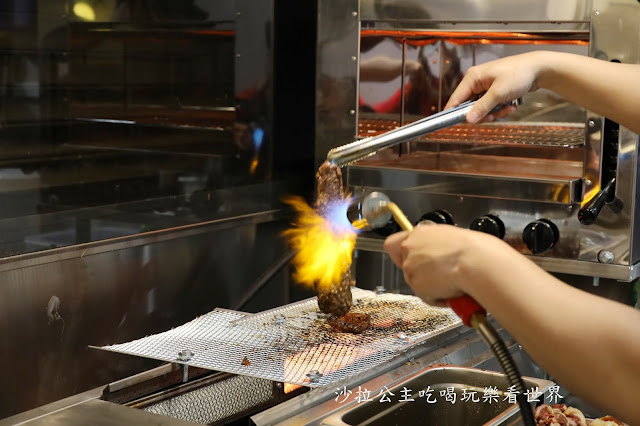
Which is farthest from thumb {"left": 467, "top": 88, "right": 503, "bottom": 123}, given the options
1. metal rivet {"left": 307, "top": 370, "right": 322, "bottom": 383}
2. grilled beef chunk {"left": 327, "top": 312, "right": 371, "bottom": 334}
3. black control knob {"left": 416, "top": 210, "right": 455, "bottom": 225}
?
black control knob {"left": 416, "top": 210, "right": 455, "bottom": 225}

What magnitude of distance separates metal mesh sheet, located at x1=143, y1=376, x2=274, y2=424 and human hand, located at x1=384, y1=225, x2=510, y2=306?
827 mm

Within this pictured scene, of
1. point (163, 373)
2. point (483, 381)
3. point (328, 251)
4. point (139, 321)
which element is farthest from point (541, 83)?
point (139, 321)

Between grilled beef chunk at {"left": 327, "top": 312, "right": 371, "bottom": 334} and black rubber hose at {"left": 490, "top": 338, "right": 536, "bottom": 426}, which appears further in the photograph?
grilled beef chunk at {"left": 327, "top": 312, "right": 371, "bottom": 334}

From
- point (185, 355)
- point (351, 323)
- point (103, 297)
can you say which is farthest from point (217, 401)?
point (103, 297)

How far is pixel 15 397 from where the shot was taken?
7.10 feet

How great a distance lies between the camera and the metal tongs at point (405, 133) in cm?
134

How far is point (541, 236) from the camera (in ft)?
8.33

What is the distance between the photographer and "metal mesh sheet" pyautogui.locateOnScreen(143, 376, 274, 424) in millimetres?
1724

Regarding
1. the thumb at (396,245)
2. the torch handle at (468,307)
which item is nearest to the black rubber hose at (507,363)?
the torch handle at (468,307)

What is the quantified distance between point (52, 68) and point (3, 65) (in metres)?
0.18

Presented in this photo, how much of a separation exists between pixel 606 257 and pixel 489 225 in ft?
1.23

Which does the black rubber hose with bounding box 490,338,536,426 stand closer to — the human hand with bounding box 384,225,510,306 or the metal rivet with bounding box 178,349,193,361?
the human hand with bounding box 384,225,510,306

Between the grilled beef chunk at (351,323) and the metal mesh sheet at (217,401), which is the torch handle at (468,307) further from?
the grilled beef chunk at (351,323)

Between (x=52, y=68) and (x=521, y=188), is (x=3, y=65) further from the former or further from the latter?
(x=521, y=188)
